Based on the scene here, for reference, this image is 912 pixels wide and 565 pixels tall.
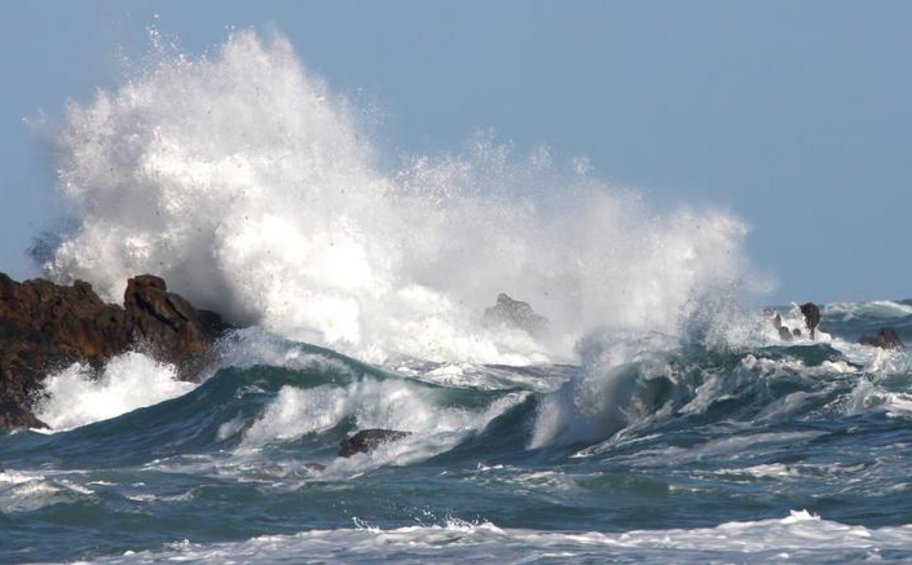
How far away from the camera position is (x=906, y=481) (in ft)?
47.6

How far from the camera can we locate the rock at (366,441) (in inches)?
744

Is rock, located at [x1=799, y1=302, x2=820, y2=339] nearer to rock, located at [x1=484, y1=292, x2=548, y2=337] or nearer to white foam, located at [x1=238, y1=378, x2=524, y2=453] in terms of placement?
rock, located at [x1=484, y1=292, x2=548, y2=337]

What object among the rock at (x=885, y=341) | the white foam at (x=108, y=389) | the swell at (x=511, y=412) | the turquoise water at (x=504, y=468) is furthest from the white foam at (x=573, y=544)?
the rock at (x=885, y=341)

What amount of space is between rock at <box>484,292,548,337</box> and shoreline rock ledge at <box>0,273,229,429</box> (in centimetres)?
752

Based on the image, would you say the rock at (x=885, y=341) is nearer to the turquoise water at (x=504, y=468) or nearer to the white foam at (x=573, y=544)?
the turquoise water at (x=504, y=468)

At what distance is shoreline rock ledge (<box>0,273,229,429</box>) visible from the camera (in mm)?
27625

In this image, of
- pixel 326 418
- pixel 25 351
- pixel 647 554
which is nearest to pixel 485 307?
pixel 25 351

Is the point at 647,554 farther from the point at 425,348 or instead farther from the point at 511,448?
the point at 425,348

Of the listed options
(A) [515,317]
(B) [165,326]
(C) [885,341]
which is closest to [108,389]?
(B) [165,326]

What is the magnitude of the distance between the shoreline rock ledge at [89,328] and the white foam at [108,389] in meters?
0.20

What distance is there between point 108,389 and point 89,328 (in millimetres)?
1676

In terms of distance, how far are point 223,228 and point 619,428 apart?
56.0 ft

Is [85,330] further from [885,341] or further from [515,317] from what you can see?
[885,341]

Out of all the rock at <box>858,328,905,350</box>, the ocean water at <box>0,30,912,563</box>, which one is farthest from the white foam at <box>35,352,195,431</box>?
the rock at <box>858,328,905,350</box>
